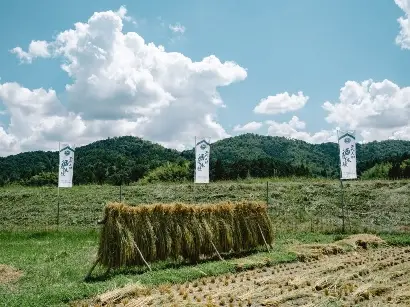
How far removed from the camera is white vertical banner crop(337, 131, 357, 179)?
795 inches

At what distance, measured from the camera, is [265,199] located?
94.7 ft

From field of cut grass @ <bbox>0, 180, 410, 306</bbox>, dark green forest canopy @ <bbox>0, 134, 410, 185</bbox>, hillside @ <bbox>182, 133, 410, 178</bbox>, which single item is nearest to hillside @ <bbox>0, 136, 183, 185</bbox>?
dark green forest canopy @ <bbox>0, 134, 410, 185</bbox>

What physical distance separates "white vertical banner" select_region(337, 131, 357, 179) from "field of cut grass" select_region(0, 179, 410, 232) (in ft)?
8.73

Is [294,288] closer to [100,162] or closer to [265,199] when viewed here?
[265,199]

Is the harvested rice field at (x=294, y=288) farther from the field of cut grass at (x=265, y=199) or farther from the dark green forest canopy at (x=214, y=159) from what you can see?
the dark green forest canopy at (x=214, y=159)

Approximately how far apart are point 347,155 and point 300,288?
12098 mm

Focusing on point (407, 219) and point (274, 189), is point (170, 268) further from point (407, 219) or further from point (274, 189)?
point (274, 189)

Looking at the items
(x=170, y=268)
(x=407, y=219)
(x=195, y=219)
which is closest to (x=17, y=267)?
(x=170, y=268)

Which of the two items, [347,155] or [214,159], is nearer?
[347,155]

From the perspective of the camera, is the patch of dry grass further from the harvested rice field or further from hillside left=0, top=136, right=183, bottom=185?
hillside left=0, top=136, right=183, bottom=185

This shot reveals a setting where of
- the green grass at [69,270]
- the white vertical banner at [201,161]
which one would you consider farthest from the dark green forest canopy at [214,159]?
the green grass at [69,270]

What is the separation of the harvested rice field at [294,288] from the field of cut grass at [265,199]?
9032mm

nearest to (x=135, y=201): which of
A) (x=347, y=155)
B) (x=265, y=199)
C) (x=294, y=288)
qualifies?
(x=265, y=199)

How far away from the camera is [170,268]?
11867 mm
